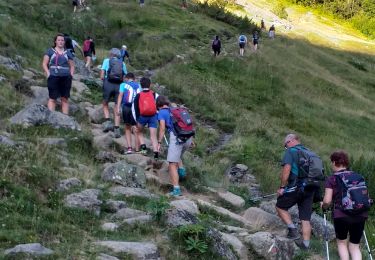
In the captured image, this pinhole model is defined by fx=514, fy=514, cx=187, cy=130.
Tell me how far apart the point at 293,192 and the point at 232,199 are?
2.12 metres

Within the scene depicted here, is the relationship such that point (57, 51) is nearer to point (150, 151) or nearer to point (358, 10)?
point (150, 151)

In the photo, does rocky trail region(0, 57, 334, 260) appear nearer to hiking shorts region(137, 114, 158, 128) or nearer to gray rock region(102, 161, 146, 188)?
gray rock region(102, 161, 146, 188)

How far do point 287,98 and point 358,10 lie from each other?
6170 cm

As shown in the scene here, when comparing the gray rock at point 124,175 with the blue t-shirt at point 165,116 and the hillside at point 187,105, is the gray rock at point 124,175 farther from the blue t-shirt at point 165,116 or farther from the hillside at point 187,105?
the blue t-shirt at point 165,116

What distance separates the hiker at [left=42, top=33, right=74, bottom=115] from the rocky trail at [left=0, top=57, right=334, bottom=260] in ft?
2.92

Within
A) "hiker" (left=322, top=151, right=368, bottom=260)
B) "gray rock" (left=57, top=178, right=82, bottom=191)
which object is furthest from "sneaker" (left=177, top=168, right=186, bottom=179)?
"hiker" (left=322, top=151, right=368, bottom=260)

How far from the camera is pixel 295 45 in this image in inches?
1790

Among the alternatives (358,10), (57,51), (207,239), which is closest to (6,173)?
(207,239)

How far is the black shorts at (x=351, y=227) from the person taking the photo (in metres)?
7.78

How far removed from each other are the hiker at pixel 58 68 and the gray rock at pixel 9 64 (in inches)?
155

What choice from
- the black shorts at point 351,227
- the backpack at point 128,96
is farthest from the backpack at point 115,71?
the black shorts at point 351,227

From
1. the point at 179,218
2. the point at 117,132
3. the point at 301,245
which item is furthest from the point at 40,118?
the point at 301,245

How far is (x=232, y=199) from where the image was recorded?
11156 millimetres

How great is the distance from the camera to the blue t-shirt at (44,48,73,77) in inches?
462
